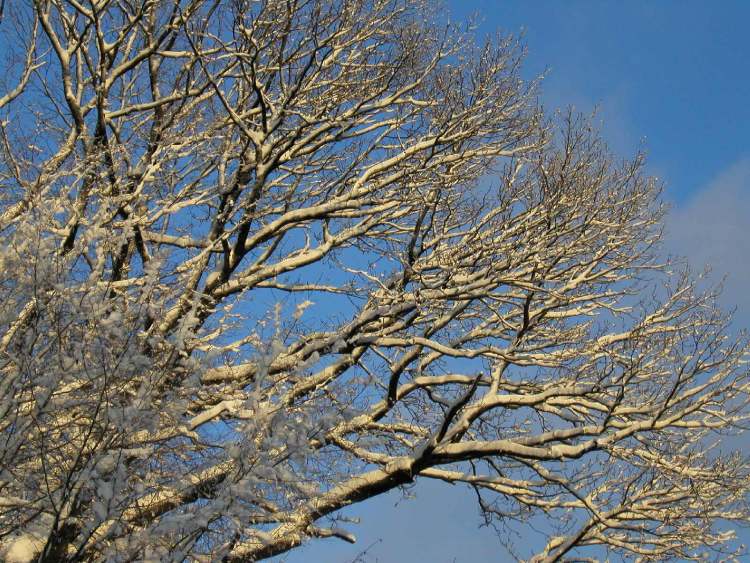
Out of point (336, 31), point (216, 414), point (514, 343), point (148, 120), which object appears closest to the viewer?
point (216, 414)

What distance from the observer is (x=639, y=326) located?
909 centimetres

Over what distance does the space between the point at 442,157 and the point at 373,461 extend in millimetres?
3723

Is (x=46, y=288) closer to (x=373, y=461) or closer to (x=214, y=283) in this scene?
(x=214, y=283)

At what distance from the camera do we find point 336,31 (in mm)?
8703

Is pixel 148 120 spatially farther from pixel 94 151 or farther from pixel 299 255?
pixel 299 255

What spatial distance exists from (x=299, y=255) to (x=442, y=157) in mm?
2092

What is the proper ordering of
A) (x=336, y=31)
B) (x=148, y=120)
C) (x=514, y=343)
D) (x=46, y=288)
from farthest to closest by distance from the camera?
(x=148, y=120) < (x=336, y=31) < (x=514, y=343) < (x=46, y=288)

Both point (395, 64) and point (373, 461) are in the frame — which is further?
point (395, 64)

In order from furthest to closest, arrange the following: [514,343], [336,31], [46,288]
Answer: [336,31]
[514,343]
[46,288]

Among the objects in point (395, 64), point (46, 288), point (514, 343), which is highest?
point (395, 64)

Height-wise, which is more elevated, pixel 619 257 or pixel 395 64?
pixel 395 64

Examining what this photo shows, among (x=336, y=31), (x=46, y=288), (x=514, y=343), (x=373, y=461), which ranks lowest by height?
(x=46, y=288)

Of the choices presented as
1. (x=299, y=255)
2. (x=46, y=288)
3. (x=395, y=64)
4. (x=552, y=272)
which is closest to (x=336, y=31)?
(x=395, y=64)

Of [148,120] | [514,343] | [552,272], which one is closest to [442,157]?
[552,272]
